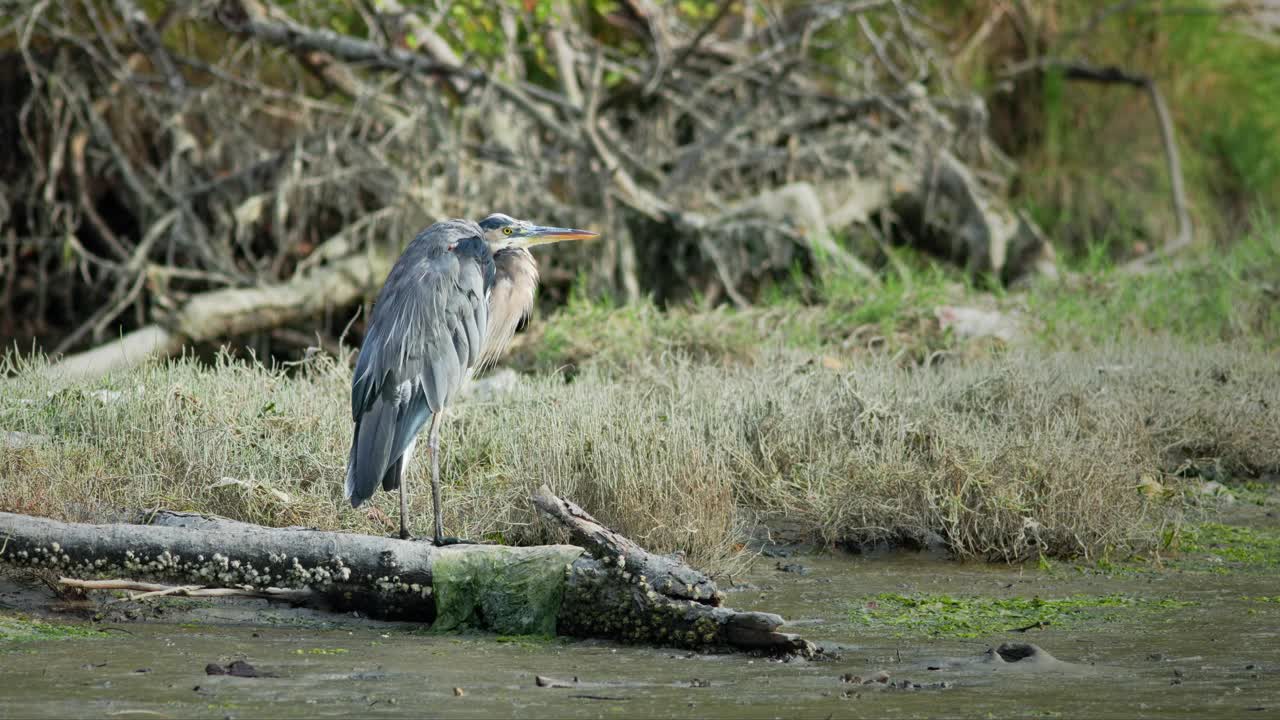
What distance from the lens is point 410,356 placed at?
5293 millimetres

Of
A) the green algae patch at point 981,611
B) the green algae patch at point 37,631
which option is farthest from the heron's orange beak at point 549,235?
the green algae patch at point 37,631

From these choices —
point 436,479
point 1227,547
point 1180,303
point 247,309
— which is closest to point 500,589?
point 436,479

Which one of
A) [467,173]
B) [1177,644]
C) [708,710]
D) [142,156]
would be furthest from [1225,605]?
[142,156]

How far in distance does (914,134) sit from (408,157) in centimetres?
394

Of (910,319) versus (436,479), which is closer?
(436,479)

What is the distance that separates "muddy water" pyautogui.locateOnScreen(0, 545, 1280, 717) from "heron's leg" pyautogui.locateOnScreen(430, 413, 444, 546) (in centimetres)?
59

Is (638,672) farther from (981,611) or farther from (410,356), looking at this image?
(410,356)

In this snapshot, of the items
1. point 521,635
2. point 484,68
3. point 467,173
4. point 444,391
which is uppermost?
point 484,68

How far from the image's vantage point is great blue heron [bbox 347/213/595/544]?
500 cm

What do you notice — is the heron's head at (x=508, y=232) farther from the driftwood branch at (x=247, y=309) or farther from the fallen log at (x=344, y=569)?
the driftwood branch at (x=247, y=309)

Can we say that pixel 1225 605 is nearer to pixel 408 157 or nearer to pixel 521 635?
pixel 521 635

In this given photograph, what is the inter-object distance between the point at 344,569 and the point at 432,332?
4.03ft

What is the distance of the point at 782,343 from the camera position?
8.71 metres

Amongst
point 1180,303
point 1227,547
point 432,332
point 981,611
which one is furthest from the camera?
point 1180,303
